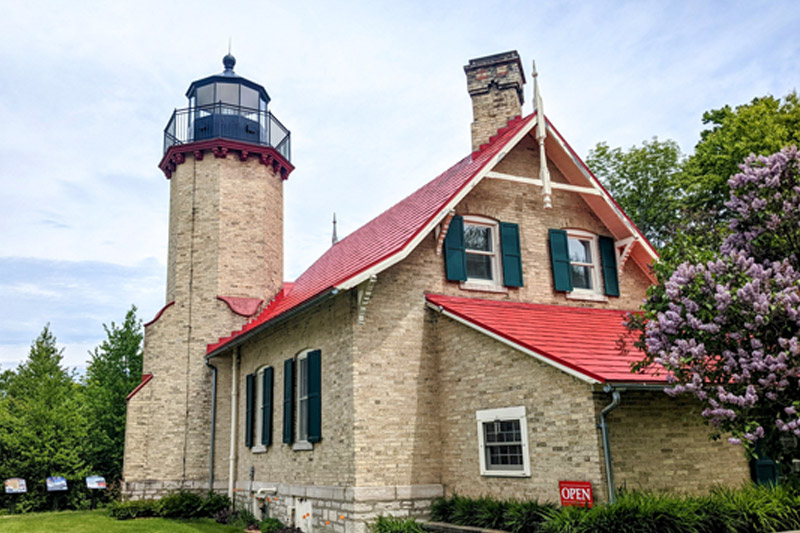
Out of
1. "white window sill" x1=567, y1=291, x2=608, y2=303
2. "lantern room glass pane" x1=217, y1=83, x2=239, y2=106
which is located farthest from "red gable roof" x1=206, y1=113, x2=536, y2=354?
"lantern room glass pane" x1=217, y1=83, x2=239, y2=106

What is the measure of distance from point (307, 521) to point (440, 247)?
607 centimetres

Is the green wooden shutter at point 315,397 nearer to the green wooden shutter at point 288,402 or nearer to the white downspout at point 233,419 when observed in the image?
the green wooden shutter at point 288,402

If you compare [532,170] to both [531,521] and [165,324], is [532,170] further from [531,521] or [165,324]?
[165,324]

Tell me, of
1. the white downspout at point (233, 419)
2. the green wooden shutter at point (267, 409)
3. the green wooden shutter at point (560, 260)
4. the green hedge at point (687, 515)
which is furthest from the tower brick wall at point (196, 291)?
the green hedge at point (687, 515)

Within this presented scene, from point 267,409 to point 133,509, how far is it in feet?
17.7

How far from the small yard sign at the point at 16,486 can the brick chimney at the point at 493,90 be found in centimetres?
1752

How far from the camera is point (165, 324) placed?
20078mm

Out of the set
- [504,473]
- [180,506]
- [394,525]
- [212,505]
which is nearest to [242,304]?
[212,505]

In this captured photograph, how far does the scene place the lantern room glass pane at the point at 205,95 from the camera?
2334cm

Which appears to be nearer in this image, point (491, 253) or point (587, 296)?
point (491, 253)

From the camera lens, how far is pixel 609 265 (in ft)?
51.5

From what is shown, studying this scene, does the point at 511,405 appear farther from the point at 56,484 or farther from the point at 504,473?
the point at 56,484

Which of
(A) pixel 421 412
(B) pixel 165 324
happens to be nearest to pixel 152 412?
(B) pixel 165 324

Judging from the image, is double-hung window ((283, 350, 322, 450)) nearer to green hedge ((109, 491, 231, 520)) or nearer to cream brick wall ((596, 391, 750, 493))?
green hedge ((109, 491, 231, 520))
